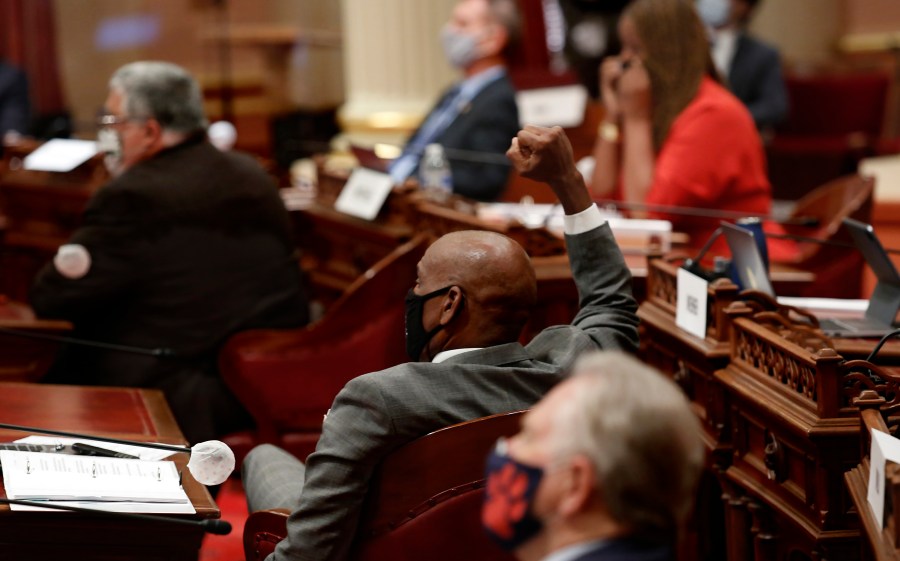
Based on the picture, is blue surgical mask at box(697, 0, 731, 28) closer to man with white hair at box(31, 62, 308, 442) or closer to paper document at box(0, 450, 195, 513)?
man with white hair at box(31, 62, 308, 442)

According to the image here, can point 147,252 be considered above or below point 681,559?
above

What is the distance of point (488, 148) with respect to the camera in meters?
5.47

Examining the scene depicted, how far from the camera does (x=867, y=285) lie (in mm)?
4621

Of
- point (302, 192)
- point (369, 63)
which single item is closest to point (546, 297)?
point (302, 192)

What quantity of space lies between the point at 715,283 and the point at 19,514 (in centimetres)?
150

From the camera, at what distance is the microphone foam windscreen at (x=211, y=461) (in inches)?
89.6

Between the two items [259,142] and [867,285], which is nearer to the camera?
[867,285]

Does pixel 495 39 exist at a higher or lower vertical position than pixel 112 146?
higher

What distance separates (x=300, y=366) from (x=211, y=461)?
1.65 meters

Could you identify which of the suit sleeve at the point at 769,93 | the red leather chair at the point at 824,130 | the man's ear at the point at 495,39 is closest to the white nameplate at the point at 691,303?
the man's ear at the point at 495,39

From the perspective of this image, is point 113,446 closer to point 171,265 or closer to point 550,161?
point 550,161

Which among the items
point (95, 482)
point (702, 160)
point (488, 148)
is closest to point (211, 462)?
point (95, 482)

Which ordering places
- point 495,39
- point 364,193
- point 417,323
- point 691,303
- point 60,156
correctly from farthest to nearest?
point 495,39 < point 60,156 < point 364,193 < point 691,303 < point 417,323

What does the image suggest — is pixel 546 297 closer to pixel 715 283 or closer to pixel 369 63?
pixel 715 283
